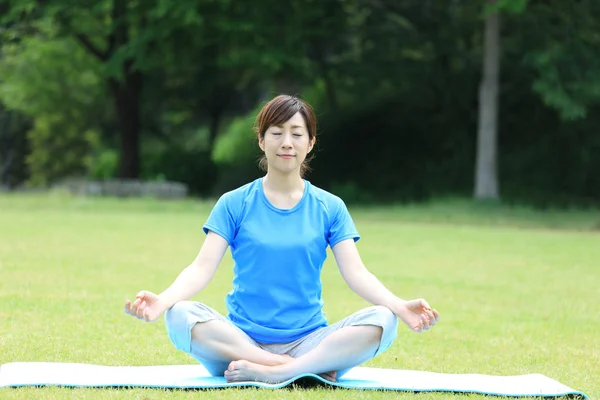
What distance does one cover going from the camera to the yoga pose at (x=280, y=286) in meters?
5.05

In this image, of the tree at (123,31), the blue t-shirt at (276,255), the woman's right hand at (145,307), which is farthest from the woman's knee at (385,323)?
the tree at (123,31)

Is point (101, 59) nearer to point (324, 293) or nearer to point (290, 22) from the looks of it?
point (290, 22)

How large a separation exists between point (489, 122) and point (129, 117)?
11991 millimetres

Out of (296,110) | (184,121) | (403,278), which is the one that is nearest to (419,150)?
(184,121)

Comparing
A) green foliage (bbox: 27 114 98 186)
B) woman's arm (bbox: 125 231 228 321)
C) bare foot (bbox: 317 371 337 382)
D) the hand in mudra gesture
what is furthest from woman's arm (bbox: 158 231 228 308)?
green foliage (bbox: 27 114 98 186)

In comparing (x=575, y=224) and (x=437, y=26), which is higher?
(x=437, y=26)

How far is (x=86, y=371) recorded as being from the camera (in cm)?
533

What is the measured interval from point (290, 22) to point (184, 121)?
48.2 feet

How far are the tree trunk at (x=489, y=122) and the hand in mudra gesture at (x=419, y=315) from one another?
19.5m

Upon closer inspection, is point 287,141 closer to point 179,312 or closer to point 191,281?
point 191,281

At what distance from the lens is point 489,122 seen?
2445cm

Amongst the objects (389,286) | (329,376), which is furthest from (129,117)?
(329,376)

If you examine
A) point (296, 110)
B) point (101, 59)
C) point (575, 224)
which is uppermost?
point (101, 59)

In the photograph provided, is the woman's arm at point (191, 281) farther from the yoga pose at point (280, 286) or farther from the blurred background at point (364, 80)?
the blurred background at point (364, 80)
